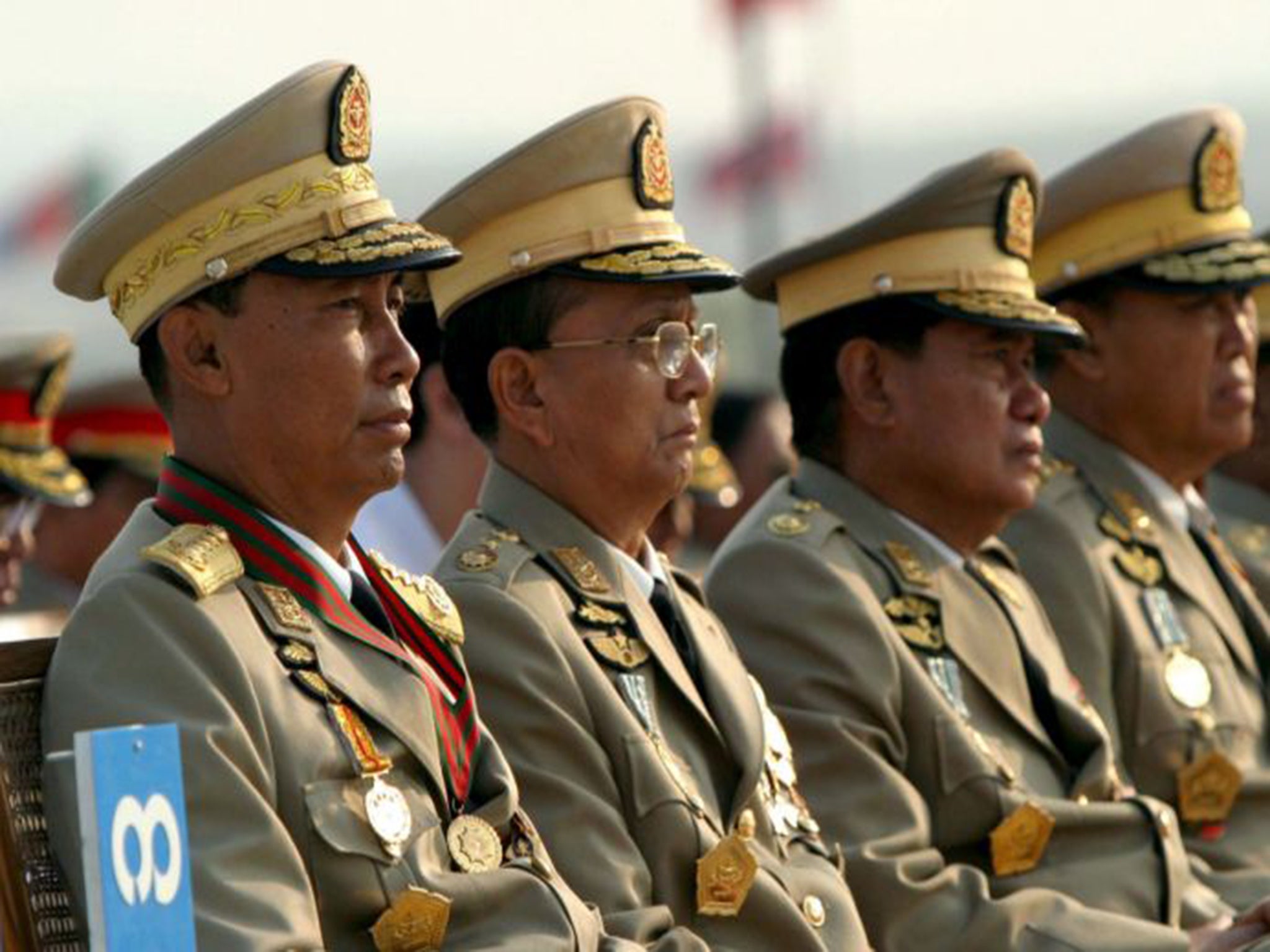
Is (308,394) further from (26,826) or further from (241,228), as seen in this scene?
(26,826)

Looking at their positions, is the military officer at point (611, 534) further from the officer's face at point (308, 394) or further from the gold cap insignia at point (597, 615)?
the officer's face at point (308, 394)

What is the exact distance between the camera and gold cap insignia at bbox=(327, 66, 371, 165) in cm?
427

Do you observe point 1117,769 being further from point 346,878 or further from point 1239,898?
point 346,878

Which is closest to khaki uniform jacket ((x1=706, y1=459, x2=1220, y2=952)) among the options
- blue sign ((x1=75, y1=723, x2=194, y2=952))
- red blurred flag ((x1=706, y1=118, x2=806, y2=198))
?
blue sign ((x1=75, y1=723, x2=194, y2=952))

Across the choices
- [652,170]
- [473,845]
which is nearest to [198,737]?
[473,845]

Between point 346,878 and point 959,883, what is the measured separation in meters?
1.69

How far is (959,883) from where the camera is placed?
5.30 m

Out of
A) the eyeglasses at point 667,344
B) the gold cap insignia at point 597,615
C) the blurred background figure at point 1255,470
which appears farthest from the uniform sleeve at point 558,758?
the blurred background figure at point 1255,470

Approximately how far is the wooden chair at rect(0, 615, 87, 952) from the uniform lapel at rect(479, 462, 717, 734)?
45.5 inches

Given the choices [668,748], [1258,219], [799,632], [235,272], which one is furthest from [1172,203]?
[1258,219]

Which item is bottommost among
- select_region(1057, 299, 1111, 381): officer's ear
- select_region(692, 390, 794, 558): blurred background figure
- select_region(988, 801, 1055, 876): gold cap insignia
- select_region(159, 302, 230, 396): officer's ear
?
select_region(692, 390, 794, 558): blurred background figure

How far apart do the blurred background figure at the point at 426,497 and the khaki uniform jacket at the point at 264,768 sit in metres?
2.46

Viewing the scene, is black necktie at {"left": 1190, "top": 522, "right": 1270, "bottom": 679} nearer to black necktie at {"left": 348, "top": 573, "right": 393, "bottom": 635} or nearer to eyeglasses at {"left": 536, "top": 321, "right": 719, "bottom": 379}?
eyeglasses at {"left": 536, "top": 321, "right": 719, "bottom": 379}

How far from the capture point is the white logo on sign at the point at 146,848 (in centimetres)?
328
